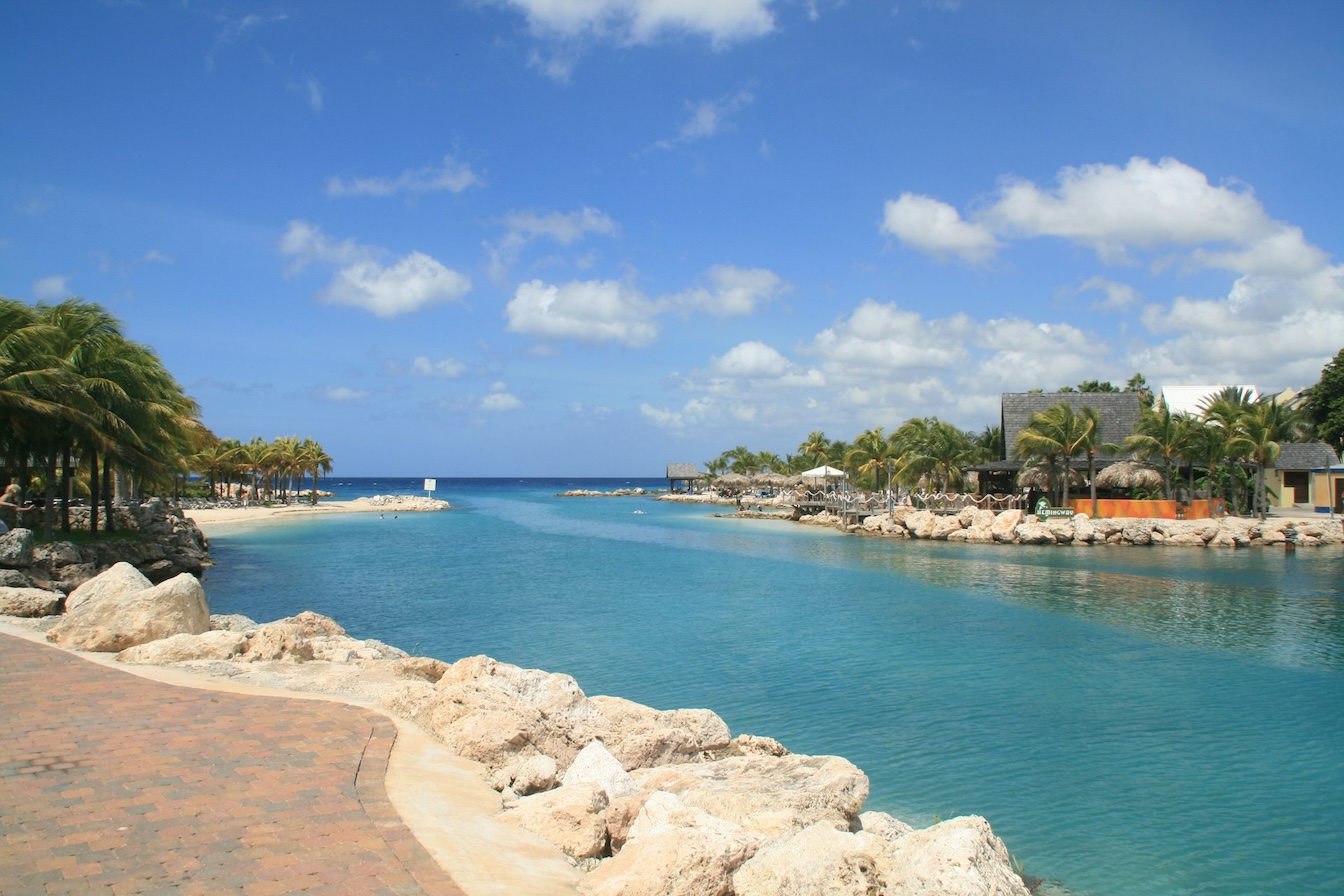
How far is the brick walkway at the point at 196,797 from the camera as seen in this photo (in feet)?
14.7

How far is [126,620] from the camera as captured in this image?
409 inches

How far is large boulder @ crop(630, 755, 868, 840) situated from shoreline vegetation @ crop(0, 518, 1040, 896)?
0.02 m

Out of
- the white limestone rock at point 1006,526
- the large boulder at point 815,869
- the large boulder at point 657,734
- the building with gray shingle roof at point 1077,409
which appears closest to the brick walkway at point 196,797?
the large boulder at point 815,869

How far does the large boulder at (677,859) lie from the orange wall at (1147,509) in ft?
130

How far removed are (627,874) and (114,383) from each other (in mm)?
25029

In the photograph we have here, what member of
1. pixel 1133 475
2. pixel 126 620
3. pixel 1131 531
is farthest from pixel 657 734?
pixel 1133 475

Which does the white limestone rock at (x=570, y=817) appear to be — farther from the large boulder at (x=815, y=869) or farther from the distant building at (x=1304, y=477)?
the distant building at (x=1304, y=477)

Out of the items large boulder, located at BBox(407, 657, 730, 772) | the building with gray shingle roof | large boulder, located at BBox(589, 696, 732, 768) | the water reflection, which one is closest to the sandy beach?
the water reflection

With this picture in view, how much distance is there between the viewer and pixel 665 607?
836 inches

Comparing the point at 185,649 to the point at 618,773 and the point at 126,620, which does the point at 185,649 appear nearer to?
the point at 126,620

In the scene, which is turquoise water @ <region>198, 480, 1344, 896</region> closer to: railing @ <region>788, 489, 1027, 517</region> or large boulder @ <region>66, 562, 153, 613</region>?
large boulder @ <region>66, 562, 153, 613</region>

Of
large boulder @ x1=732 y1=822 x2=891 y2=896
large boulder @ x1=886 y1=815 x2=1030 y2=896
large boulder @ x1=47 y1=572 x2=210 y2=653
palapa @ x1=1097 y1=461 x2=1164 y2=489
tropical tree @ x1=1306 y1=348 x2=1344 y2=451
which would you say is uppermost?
tropical tree @ x1=1306 y1=348 x2=1344 y2=451

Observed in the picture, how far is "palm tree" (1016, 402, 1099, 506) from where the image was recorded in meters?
39.8

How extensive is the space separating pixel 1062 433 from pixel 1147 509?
17.3 ft
